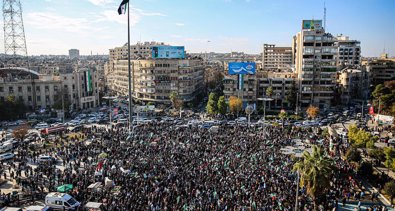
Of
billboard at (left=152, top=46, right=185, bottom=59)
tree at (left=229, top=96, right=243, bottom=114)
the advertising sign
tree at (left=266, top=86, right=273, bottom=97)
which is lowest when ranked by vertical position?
the advertising sign

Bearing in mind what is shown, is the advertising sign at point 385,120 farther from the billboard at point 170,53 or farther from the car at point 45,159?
the car at point 45,159

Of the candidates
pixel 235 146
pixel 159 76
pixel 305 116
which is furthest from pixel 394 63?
pixel 235 146

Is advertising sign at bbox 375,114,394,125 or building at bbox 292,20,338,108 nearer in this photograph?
Answer: advertising sign at bbox 375,114,394,125

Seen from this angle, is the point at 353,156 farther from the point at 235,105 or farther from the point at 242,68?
the point at 242,68

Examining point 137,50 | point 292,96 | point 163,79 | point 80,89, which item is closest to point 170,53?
point 163,79

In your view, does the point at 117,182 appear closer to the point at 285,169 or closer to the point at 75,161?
the point at 75,161

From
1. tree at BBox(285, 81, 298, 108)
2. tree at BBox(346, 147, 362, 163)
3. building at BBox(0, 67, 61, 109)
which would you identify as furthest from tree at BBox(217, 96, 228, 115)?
building at BBox(0, 67, 61, 109)

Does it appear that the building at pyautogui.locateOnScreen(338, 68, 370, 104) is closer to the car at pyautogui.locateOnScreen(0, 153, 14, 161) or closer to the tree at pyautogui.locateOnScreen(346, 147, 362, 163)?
the tree at pyautogui.locateOnScreen(346, 147, 362, 163)
